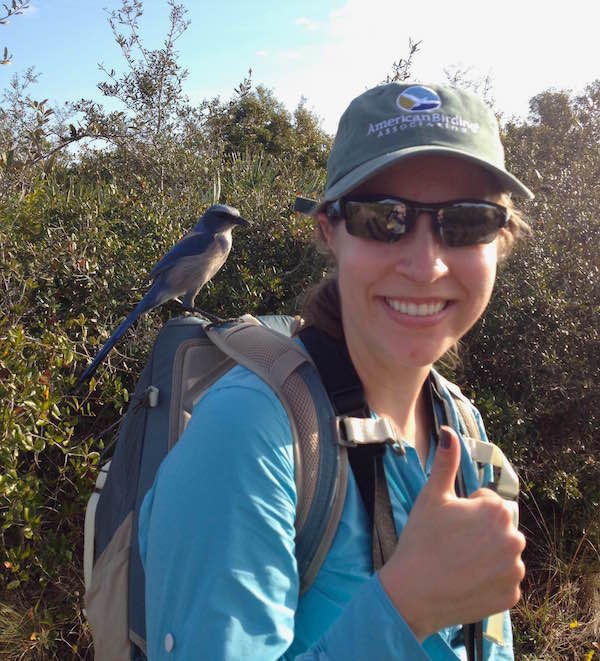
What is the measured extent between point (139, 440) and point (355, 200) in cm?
115

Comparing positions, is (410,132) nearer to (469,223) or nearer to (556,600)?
(469,223)

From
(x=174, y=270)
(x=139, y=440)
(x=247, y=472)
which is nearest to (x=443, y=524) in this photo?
(x=247, y=472)

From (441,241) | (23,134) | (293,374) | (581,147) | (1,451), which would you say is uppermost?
(581,147)

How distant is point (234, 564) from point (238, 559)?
1 cm

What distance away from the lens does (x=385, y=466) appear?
128cm

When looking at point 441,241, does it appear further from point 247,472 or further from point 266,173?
point 266,173

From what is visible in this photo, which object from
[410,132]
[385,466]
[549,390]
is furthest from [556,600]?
[410,132]

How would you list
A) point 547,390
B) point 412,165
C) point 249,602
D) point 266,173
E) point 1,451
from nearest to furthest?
point 249,602, point 412,165, point 1,451, point 547,390, point 266,173

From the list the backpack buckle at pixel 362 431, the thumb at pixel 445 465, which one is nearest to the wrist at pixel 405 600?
the thumb at pixel 445 465

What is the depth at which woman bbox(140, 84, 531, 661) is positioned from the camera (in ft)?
2.95

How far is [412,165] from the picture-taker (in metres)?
1.28

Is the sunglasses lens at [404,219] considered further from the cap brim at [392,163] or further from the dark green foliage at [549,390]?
the dark green foliage at [549,390]

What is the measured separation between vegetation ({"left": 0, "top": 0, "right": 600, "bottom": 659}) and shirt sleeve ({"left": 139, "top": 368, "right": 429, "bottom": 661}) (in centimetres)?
206

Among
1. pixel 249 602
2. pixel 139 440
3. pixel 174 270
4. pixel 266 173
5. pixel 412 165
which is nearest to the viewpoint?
pixel 249 602
